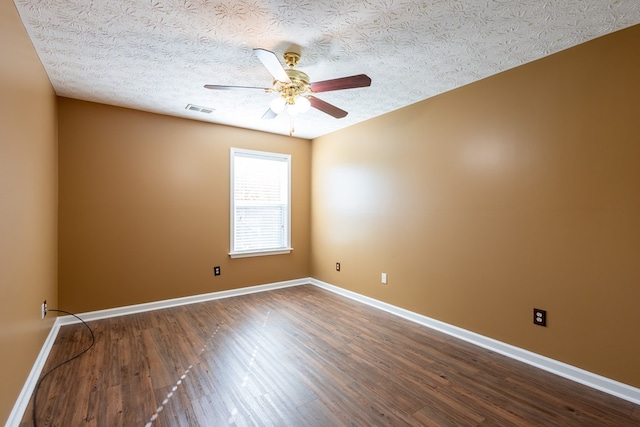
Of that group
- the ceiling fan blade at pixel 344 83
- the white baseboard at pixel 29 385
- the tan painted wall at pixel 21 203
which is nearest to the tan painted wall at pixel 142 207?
the tan painted wall at pixel 21 203

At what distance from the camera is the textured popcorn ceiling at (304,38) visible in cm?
177

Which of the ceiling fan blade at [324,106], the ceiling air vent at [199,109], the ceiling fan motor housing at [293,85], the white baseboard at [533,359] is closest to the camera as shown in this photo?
the white baseboard at [533,359]

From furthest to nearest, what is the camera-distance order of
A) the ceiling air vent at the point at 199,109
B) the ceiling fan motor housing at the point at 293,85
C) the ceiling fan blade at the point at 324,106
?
the ceiling air vent at the point at 199,109
the ceiling fan blade at the point at 324,106
the ceiling fan motor housing at the point at 293,85

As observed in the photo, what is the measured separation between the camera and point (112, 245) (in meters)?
3.43

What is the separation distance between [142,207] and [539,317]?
428 centimetres

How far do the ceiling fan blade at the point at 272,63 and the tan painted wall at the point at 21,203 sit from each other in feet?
4.47

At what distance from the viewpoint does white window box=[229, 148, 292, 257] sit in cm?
430

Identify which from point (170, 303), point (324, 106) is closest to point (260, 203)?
point (170, 303)

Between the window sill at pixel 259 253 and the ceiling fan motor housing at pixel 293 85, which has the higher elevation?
the ceiling fan motor housing at pixel 293 85

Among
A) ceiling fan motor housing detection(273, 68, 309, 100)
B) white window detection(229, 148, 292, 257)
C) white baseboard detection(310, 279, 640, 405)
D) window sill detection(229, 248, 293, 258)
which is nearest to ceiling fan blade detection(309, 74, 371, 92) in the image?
ceiling fan motor housing detection(273, 68, 309, 100)

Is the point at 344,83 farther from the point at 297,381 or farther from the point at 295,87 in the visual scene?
→ the point at 297,381

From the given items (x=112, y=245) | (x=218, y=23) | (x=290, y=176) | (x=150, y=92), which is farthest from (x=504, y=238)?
(x=112, y=245)

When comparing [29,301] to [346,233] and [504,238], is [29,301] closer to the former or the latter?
[346,233]

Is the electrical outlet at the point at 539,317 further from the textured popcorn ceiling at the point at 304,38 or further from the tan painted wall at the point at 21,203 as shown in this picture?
the tan painted wall at the point at 21,203
